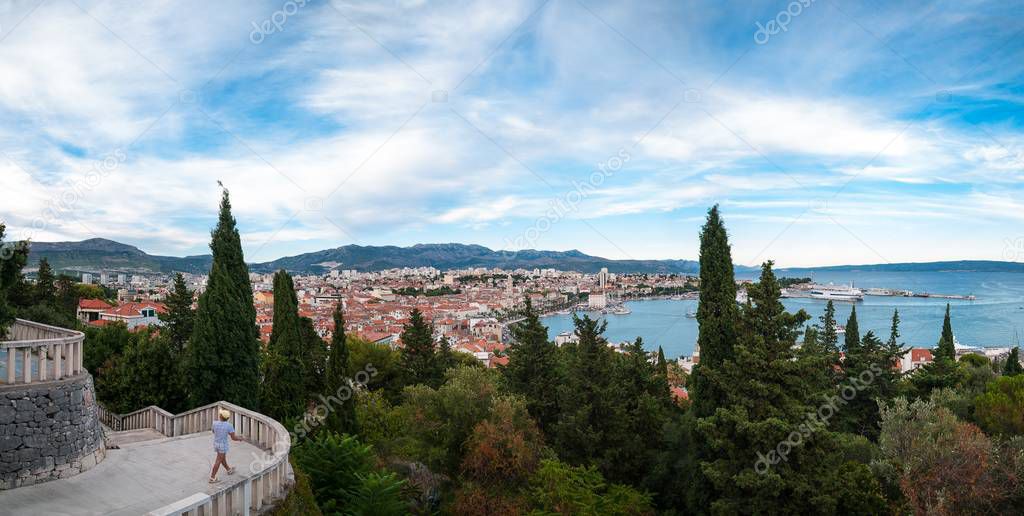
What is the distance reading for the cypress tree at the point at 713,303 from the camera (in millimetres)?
13922

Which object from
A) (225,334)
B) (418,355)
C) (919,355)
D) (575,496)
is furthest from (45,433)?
(919,355)

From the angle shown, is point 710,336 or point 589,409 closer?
point 710,336

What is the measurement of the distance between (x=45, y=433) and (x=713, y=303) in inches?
533

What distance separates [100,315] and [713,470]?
42.9 m

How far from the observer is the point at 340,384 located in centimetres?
1611

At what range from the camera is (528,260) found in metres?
181

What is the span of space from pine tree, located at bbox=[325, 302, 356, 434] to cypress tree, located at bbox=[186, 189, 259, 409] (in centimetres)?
223

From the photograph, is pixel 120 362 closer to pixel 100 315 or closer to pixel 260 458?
pixel 260 458

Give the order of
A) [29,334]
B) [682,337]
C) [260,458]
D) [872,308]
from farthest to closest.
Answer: [872,308] < [682,337] < [29,334] < [260,458]

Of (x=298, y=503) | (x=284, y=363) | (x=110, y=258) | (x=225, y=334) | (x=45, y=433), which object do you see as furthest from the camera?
(x=110, y=258)

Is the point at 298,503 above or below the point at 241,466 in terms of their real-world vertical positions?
below

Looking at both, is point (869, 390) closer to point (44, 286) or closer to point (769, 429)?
point (769, 429)

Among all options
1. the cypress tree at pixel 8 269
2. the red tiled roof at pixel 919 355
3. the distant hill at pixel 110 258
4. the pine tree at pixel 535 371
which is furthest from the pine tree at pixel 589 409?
the distant hill at pixel 110 258

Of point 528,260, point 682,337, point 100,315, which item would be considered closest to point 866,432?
point 100,315
